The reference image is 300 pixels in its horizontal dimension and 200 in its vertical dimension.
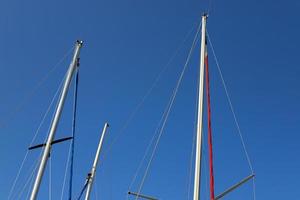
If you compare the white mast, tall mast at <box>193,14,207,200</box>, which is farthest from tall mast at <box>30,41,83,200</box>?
the white mast

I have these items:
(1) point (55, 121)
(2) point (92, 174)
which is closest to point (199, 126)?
(1) point (55, 121)

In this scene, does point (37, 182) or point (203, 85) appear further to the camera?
point (203, 85)

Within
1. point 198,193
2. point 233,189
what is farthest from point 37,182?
point 233,189

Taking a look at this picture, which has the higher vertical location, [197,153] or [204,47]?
[204,47]

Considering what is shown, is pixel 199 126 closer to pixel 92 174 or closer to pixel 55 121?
pixel 55 121

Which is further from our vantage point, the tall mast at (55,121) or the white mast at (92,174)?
the white mast at (92,174)

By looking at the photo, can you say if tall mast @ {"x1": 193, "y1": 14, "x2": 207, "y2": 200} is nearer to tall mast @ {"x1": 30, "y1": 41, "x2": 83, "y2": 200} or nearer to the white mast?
tall mast @ {"x1": 30, "y1": 41, "x2": 83, "y2": 200}

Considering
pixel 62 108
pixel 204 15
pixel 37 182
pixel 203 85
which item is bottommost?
pixel 37 182

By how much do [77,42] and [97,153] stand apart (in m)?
10.2

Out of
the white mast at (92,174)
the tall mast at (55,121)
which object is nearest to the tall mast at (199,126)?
the tall mast at (55,121)

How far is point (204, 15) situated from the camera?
850 inches

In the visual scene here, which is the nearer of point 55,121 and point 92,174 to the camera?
point 55,121

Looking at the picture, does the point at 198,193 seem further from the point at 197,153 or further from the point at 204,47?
the point at 204,47

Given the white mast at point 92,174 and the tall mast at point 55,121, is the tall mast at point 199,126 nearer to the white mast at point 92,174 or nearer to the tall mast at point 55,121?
the tall mast at point 55,121
